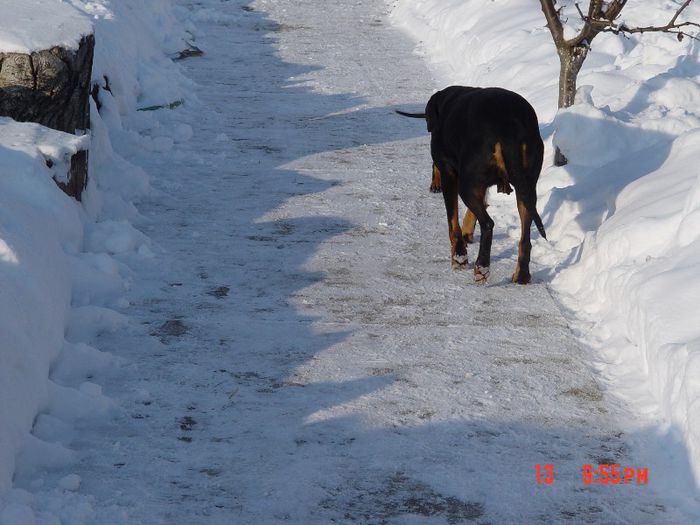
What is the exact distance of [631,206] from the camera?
293 inches

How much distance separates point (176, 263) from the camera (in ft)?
24.6

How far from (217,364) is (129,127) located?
5.56 m

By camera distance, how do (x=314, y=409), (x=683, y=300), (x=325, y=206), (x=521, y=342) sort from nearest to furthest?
(x=314, y=409)
(x=683, y=300)
(x=521, y=342)
(x=325, y=206)

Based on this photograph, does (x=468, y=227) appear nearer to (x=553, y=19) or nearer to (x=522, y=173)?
(x=522, y=173)

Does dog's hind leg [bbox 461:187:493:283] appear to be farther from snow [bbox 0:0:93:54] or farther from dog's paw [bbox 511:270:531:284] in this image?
snow [bbox 0:0:93:54]

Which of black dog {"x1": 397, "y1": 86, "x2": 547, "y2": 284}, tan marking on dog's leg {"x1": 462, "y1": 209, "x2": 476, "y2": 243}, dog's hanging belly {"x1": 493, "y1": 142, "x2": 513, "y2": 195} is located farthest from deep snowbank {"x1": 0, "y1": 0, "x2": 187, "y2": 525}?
dog's hanging belly {"x1": 493, "y1": 142, "x2": 513, "y2": 195}

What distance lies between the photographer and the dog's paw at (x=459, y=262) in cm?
758

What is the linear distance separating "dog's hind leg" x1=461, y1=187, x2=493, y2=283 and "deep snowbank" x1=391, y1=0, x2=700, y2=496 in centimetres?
53

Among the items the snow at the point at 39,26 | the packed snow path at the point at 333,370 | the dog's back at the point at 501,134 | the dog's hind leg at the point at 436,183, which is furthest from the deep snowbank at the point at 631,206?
the snow at the point at 39,26

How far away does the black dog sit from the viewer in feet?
23.1

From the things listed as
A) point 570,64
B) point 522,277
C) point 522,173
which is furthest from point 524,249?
point 570,64

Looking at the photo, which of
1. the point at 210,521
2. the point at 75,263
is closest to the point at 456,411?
the point at 210,521

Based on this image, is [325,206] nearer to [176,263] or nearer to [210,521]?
[176,263]
